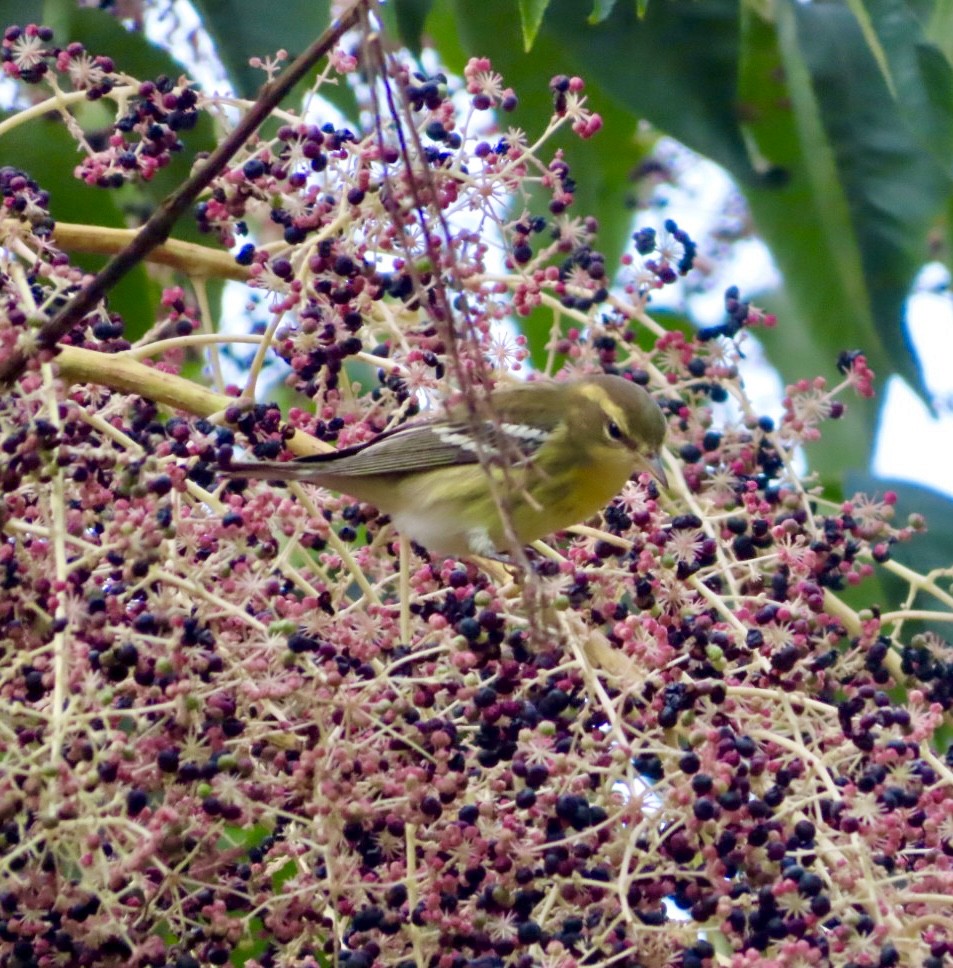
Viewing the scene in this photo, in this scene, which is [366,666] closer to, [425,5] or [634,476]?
[634,476]

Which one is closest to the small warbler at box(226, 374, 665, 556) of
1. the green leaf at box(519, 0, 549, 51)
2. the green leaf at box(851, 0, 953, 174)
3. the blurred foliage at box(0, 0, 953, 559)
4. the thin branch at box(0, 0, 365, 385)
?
the blurred foliage at box(0, 0, 953, 559)

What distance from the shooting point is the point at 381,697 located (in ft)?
8.51

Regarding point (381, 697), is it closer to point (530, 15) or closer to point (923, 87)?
point (530, 15)

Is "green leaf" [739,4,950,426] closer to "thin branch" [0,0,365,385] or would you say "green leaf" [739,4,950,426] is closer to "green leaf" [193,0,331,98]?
"green leaf" [193,0,331,98]

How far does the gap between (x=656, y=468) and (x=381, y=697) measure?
1.05 meters

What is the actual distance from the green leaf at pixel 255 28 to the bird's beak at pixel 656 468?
123cm

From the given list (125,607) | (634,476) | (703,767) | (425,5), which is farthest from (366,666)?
(425,5)

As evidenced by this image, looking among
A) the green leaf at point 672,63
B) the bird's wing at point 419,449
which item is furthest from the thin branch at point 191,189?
the green leaf at point 672,63

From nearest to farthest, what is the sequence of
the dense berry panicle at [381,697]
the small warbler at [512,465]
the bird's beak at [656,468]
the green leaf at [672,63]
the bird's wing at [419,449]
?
the dense berry panicle at [381,697] < the bird's wing at [419,449] < the small warbler at [512,465] < the bird's beak at [656,468] < the green leaf at [672,63]

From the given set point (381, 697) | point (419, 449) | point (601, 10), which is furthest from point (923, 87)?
point (381, 697)

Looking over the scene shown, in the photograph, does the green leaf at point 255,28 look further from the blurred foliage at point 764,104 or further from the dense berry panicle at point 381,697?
the dense berry panicle at point 381,697

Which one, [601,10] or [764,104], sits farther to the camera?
[764,104]

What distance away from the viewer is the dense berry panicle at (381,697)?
2.35 meters

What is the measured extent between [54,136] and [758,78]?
2.08 metres
